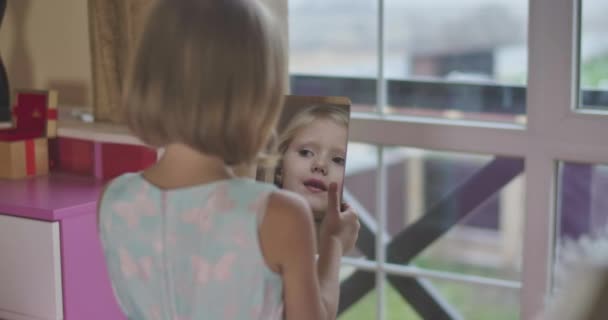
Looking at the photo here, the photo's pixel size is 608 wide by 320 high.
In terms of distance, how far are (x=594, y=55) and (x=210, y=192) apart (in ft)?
3.81

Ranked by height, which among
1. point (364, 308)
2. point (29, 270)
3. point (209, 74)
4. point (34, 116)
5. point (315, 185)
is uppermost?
point (209, 74)

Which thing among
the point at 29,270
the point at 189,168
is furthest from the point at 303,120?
the point at 29,270

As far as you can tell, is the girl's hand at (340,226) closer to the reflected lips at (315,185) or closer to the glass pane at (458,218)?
the reflected lips at (315,185)

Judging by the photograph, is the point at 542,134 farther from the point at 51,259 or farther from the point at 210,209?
the point at 51,259

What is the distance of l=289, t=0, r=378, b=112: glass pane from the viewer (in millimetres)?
2506

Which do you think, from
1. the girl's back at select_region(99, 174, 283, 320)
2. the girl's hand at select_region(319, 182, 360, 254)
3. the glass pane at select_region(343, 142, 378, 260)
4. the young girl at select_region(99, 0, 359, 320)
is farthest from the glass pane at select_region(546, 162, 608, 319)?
the girl's back at select_region(99, 174, 283, 320)

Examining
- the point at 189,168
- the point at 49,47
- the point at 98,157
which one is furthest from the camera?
the point at 49,47

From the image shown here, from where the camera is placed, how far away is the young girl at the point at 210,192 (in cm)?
128

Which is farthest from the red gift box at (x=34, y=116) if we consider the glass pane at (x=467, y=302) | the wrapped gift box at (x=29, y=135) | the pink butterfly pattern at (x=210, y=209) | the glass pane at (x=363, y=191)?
the pink butterfly pattern at (x=210, y=209)

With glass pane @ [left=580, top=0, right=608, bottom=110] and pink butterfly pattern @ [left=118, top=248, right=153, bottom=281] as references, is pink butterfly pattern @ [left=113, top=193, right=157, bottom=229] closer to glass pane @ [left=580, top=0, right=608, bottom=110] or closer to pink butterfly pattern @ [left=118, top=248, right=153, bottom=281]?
pink butterfly pattern @ [left=118, top=248, right=153, bottom=281]

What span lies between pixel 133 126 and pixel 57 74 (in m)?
1.57

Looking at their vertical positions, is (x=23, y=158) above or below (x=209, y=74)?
below

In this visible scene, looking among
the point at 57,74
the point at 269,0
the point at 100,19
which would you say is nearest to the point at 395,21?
the point at 269,0

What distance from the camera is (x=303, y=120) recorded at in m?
1.93
